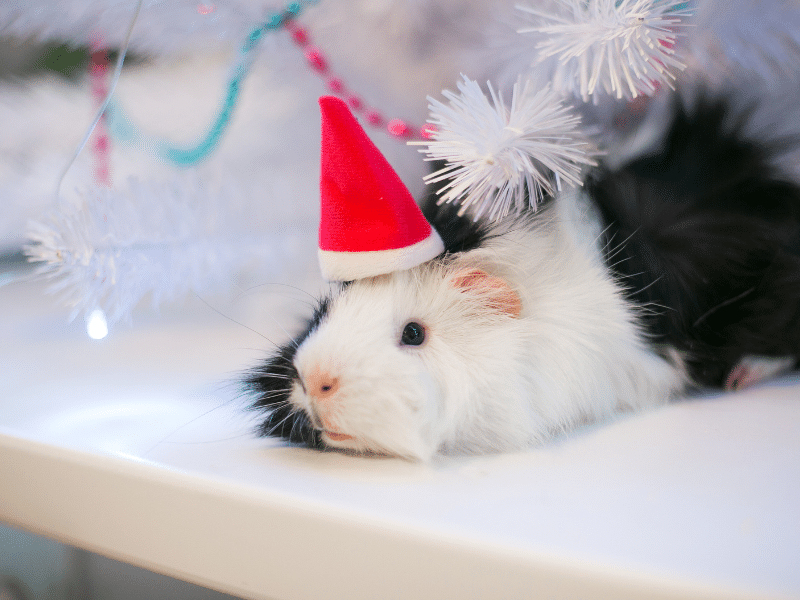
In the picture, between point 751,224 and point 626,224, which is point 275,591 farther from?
point 751,224

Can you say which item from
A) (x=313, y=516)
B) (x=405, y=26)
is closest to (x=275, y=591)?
(x=313, y=516)

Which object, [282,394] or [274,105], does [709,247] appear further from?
[274,105]

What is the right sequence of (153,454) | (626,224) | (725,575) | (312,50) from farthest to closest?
(312,50) < (626,224) < (153,454) < (725,575)

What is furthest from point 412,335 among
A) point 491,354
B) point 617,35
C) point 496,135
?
point 617,35

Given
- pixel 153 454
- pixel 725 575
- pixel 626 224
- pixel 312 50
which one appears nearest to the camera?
pixel 725 575

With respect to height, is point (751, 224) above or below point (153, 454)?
above

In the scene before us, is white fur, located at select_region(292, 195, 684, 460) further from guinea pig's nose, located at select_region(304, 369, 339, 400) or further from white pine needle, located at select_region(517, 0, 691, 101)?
white pine needle, located at select_region(517, 0, 691, 101)

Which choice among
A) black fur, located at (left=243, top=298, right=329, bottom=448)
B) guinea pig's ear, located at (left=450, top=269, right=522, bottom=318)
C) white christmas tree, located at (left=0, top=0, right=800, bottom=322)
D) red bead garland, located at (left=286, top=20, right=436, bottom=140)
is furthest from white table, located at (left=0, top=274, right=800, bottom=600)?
red bead garland, located at (left=286, top=20, right=436, bottom=140)
